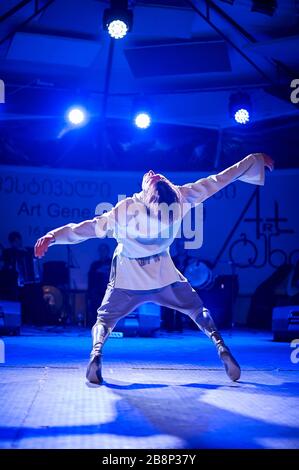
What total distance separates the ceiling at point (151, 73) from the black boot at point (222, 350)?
593 cm

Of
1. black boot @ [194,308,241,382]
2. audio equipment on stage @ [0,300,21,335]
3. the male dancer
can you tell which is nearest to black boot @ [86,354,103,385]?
the male dancer

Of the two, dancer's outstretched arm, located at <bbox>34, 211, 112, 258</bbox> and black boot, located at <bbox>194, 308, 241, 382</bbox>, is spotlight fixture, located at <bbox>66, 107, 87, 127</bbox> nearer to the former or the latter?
dancer's outstretched arm, located at <bbox>34, 211, 112, 258</bbox>

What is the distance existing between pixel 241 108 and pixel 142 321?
4385 mm

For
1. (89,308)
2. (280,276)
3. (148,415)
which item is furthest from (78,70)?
(148,415)

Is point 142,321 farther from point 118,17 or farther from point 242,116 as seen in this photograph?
point 118,17

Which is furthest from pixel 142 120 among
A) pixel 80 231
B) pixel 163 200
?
pixel 80 231

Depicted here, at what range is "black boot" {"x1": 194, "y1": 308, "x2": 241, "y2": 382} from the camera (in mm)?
4059

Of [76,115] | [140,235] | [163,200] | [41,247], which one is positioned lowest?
[41,247]

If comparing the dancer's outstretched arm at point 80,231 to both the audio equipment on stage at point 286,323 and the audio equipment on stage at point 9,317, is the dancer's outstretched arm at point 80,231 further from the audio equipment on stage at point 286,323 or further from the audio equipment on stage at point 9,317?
the audio equipment on stage at point 286,323

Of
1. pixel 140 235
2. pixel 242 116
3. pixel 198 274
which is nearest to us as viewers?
→ pixel 140 235

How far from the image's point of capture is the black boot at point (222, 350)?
4059mm

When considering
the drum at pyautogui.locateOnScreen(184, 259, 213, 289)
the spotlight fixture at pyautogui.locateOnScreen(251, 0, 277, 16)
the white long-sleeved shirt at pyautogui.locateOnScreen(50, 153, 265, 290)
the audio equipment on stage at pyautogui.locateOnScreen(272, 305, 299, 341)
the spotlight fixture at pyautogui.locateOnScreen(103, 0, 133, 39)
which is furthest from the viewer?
the drum at pyautogui.locateOnScreen(184, 259, 213, 289)

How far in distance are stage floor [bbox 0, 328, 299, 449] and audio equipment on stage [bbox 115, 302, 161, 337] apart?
293 centimetres

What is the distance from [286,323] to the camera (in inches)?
322
